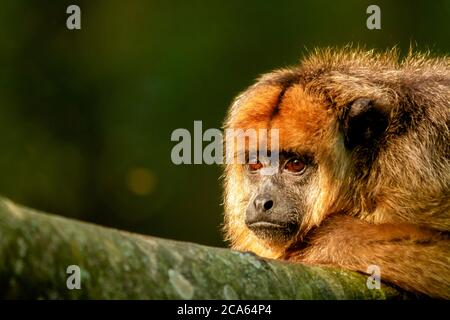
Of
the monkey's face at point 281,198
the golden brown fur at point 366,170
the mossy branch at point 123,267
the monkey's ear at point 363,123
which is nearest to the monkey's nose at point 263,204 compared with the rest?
the monkey's face at point 281,198

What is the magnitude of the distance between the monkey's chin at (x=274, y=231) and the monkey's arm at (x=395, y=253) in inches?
19.2

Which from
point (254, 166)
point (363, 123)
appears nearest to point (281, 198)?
point (254, 166)

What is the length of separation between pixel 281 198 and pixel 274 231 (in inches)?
13.4

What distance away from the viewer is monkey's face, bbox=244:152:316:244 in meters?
7.66

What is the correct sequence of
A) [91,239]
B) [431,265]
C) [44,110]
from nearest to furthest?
[91,239], [431,265], [44,110]

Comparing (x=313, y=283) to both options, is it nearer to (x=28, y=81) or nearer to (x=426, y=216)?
(x=426, y=216)

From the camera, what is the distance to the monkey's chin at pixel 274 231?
7629 mm

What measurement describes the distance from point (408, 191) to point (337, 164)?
0.92 meters

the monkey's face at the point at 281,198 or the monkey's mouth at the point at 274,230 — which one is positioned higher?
the monkey's face at the point at 281,198

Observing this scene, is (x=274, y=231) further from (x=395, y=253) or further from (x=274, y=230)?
(x=395, y=253)

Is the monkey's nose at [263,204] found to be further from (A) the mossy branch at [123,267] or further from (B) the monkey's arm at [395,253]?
(A) the mossy branch at [123,267]

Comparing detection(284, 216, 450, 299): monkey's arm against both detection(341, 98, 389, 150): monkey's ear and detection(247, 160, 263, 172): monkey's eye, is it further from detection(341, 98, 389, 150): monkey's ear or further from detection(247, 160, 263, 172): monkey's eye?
detection(247, 160, 263, 172): monkey's eye

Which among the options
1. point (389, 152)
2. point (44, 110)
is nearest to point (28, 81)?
point (44, 110)

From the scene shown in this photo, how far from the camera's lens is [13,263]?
13.1 feet
